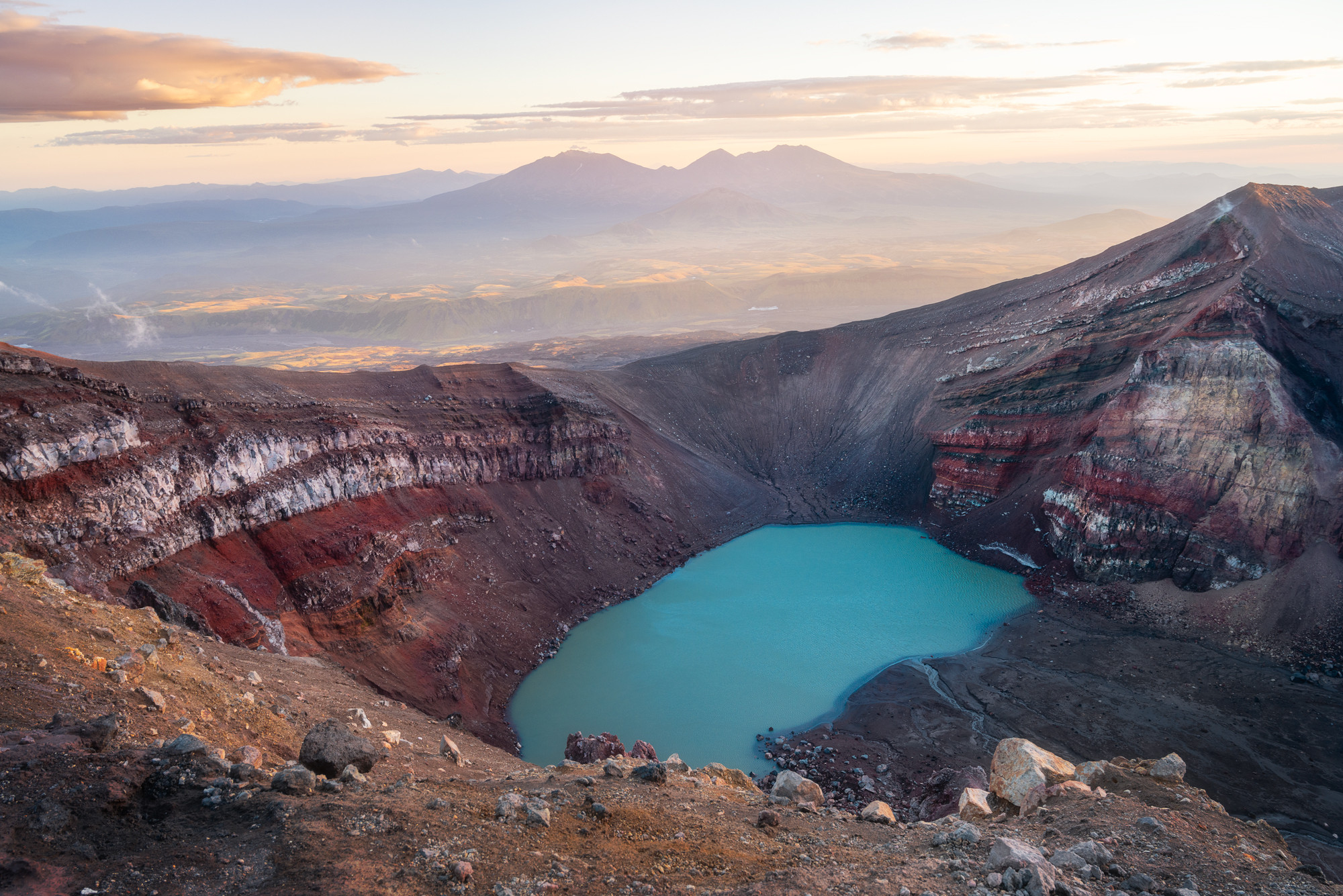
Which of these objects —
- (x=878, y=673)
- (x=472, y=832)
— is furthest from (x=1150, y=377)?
(x=472, y=832)

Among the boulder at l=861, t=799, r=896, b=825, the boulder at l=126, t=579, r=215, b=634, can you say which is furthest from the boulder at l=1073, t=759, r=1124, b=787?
→ the boulder at l=126, t=579, r=215, b=634

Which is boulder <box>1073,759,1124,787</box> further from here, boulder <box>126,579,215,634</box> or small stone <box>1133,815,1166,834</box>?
boulder <box>126,579,215,634</box>

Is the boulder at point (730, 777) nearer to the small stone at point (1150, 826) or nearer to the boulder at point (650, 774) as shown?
the boulder at point (650, 774)

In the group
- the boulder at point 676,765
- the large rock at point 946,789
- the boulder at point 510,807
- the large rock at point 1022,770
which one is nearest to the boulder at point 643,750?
the boulder at point 676,765

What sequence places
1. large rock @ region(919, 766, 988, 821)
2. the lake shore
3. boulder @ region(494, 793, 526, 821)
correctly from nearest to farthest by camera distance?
1. boulder @ region(494, 793, 526, 821)
2. large rock @ region(919, 766, 988, 821)
3. the lake shore

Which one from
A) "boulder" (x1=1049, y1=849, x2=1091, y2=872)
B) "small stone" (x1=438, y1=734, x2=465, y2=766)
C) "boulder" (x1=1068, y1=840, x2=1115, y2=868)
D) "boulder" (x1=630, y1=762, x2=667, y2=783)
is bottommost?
"small stone" (x1=438, y1=734, x2=465, y2=766)

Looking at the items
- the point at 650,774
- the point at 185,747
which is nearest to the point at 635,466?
the point at 650,774

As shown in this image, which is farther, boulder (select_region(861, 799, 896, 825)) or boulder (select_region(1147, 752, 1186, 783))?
boulder (select_region(1147, 752, 1186, 783))
